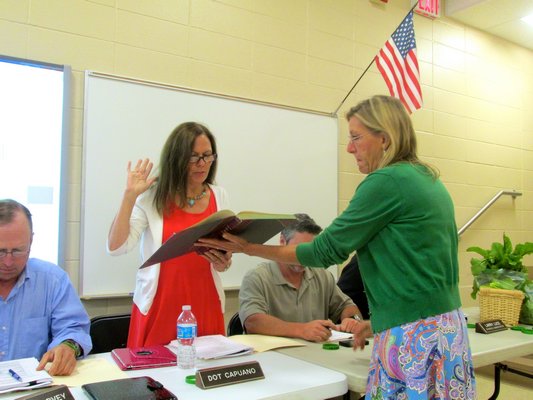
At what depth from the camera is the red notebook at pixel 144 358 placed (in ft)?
4.73

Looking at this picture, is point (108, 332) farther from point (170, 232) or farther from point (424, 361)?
point (424, 361)

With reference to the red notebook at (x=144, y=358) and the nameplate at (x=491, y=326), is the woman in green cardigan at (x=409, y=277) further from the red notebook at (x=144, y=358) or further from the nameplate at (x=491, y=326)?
the nameplate at (x=491, y=326)

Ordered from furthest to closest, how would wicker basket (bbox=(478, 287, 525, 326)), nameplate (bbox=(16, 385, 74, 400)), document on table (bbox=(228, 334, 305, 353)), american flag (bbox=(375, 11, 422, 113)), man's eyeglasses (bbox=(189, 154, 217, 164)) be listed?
american flag (bbox=(375, 11, 422, 113)) → wicker basket (bbox=(478, 287, 525, 326)) → man's eyeglasses (bbox=(189, 154, 217, 164)) → document on table (bbox=(228, 334, 305, 353)) → nameplate (bbox=(16, 385, 74, 400))

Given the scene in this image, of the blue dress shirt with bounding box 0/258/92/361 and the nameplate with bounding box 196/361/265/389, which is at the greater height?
the blue dress shirt with bounding box 0/258/92/361

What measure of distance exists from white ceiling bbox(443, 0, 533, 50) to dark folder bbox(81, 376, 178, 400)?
3980 millimetres

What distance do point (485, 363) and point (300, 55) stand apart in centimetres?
239

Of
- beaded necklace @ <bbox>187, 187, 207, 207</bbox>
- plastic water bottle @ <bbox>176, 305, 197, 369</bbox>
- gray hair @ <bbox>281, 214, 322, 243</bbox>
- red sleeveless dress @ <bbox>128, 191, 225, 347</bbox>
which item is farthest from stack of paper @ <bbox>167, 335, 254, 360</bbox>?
gray hair @ <bbox>281, 214, 322, 243</bbox>

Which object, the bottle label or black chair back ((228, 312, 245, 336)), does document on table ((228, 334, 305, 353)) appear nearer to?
the bottle label

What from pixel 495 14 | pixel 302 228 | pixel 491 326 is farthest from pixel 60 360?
pixel 495 14

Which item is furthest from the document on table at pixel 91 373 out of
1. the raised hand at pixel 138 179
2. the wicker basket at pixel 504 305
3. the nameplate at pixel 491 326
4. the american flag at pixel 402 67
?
the american flag at pixel 402 67

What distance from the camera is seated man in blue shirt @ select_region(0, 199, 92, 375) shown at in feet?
5.06

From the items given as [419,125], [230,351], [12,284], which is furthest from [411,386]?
[419,125]

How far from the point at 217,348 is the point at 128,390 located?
1.68 ft

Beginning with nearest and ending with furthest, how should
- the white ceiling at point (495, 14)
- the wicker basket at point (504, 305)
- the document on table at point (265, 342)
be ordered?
the document on table at point (265, 342) < the wicker basket at point (504, 305) < the white ceiling at point (495, 14)
